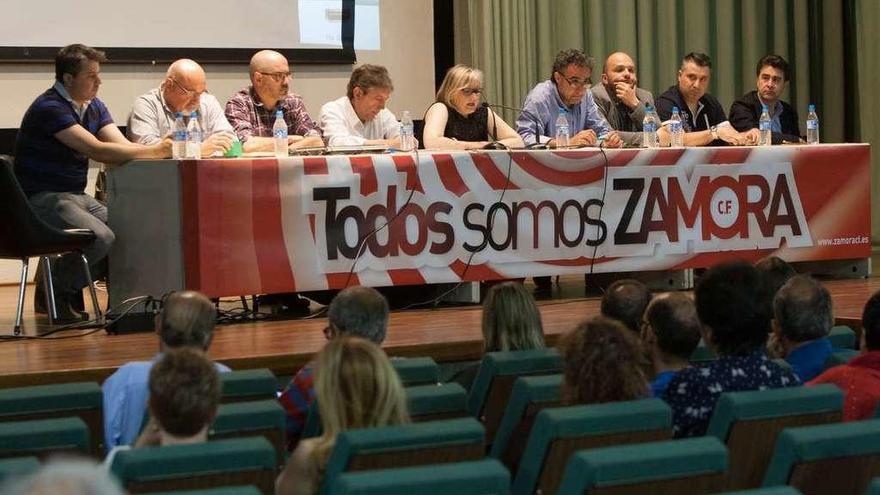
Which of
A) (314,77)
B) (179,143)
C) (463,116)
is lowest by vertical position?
(179,143)

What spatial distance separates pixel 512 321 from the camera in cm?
330

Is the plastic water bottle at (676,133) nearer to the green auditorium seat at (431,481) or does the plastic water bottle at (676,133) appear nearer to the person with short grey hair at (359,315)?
the person with short grey hair at (359,315)

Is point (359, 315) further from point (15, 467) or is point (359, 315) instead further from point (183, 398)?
point (15, 467)

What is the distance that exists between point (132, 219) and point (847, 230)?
317 centimetres

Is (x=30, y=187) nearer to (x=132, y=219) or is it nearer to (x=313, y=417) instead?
(x=132, y=219)

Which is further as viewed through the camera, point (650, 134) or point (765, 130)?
point (765, 130)

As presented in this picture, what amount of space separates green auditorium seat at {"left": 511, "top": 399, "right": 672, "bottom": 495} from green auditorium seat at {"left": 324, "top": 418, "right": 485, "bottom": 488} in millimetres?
112

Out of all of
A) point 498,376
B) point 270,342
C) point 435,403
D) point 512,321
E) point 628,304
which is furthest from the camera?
point 270,342

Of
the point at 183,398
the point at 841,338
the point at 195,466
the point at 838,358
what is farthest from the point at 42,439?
the point at 841,338

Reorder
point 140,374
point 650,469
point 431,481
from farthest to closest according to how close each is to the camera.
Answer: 1. point 140,374
2. point 650,469
3. point 431,481

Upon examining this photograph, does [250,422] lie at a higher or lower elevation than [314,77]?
lower

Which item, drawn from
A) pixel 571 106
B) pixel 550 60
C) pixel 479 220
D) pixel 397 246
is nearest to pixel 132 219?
pixel 397 246

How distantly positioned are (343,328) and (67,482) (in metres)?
2.07

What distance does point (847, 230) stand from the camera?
6.09 m
